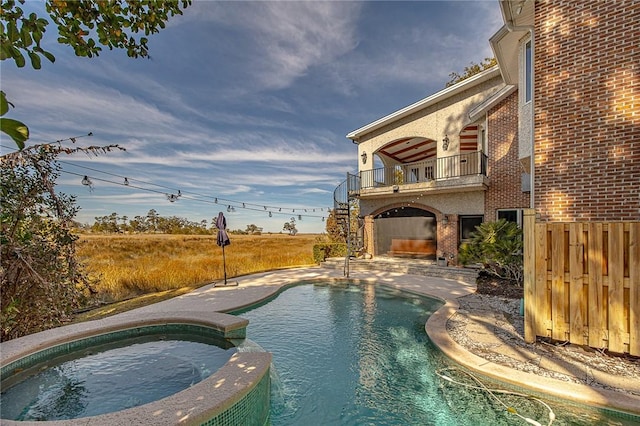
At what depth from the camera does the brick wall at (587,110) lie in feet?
16.7

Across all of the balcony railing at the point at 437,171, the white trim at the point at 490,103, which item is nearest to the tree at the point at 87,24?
the white trim at the point at 490,103

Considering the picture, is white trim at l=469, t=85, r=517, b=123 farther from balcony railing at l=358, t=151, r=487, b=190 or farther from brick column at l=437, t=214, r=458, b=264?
brick column at l=437, t=214, r=458, b=264

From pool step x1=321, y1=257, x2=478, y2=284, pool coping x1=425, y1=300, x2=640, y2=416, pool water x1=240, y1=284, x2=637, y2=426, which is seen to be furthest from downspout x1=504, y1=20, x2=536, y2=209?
pool step x1=321, y1=257, x2=478, y2=284

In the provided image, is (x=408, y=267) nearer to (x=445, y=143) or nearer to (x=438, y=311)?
(x=445, y=143)

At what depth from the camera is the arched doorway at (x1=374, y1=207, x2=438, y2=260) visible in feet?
53.9

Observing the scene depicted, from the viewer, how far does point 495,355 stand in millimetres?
4816

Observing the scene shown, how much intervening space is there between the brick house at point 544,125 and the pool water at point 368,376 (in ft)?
12.2

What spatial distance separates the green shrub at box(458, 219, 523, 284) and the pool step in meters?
2.19

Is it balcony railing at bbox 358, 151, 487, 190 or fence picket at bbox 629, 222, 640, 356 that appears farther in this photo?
balcony railing at bbox 358, 151, 487, 190

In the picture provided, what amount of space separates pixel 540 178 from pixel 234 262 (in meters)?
13.7

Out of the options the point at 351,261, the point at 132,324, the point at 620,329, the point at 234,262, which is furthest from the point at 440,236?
the point at 132,324

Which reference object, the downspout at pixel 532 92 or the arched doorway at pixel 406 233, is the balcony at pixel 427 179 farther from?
the downspout at pixel 532 92

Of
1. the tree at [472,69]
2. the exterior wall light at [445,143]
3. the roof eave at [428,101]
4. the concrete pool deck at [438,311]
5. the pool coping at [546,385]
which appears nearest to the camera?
the pool coping at [546,385]

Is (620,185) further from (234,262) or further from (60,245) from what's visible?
(234,262)
